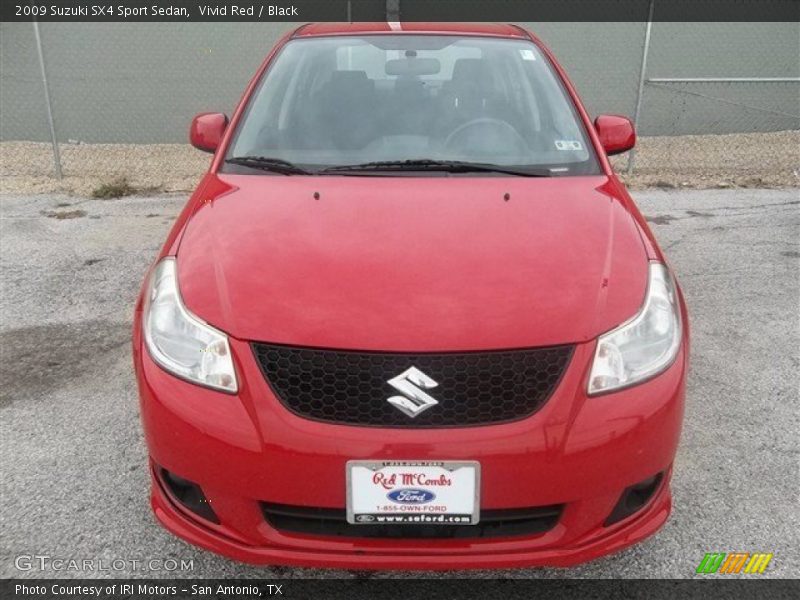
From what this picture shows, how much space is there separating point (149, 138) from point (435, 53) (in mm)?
7181

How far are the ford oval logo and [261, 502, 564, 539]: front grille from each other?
96 millimetres

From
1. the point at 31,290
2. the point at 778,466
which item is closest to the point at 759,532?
the point at 778,466

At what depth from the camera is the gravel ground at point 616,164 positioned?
7.54 meters

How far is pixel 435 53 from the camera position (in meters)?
3.26

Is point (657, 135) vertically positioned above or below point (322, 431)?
below

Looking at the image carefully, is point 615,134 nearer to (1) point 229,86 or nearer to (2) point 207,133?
(2) point 207,133

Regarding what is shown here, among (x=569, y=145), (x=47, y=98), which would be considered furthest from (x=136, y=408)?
(x=47, y=98)

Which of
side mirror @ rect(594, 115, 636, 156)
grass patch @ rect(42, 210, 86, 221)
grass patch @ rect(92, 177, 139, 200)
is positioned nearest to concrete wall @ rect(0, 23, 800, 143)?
grass patch @ rect(92, 177, 139, 200)

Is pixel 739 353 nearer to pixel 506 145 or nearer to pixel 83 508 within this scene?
pixel 506 145

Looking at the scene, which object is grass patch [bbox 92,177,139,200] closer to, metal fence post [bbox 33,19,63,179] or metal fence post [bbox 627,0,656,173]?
metal fence post [bbox 33,19,63,179]

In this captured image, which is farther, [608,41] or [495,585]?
[608,41]

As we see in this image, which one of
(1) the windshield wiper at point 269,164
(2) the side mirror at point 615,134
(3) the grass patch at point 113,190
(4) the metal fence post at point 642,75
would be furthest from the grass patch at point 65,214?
(4) the metal fence post at point 642,75
